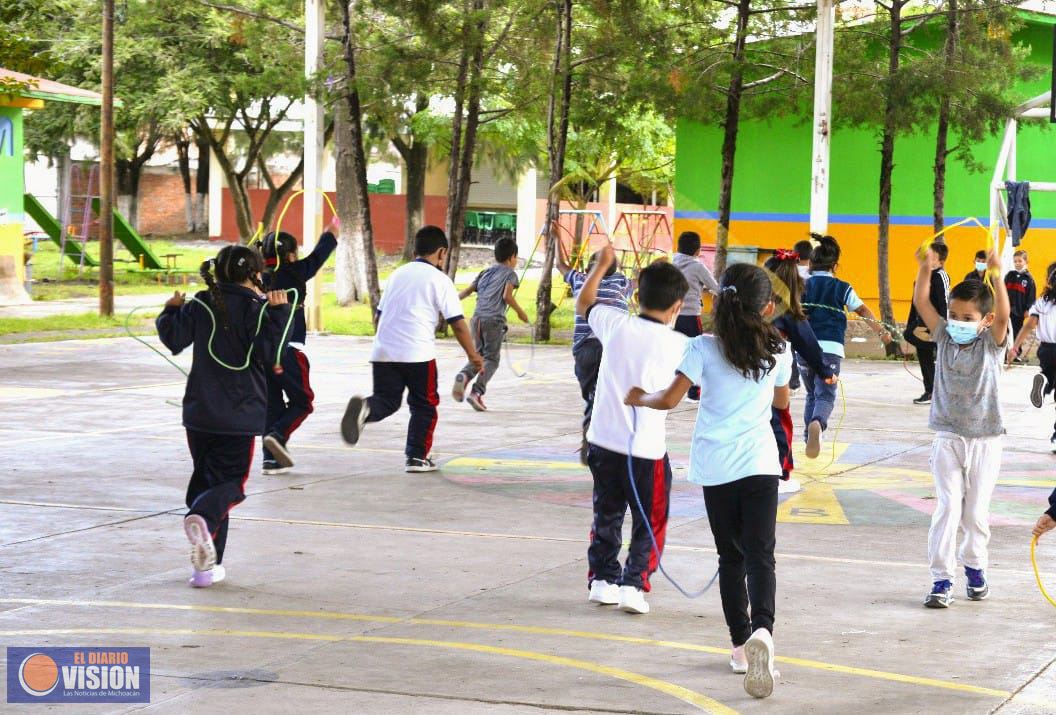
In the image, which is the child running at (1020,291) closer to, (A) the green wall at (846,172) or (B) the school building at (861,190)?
(B) the school building at (861,190)

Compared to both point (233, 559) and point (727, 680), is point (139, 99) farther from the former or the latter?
point (727, 680)

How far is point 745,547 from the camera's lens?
20.2ft

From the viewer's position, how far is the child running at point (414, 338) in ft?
36.7

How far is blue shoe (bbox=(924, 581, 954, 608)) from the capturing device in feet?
24.4

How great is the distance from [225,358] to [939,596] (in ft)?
12.6

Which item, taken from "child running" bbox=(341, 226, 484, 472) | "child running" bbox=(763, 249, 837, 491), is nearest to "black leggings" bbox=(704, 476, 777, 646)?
"child running" bbox=(763, 249, 837, 491)

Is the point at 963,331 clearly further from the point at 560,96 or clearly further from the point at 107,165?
the point at 107,165

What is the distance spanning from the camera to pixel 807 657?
6449mm

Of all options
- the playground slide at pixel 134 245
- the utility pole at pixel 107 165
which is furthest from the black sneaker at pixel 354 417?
the playground slide at pixel 134 245

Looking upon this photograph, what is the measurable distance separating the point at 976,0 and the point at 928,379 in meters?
10.0

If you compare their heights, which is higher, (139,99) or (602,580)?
A: (139,99)

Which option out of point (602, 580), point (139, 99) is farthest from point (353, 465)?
point (139, 99)

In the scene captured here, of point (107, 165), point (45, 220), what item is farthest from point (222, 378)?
point (45, 220)

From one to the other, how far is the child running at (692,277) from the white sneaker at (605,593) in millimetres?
6353
